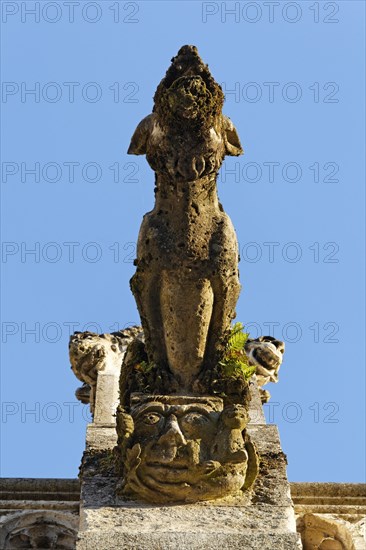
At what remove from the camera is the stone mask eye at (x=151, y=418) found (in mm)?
10844

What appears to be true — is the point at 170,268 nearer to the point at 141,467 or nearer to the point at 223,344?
the point at 223,344

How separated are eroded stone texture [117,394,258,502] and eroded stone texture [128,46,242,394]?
47 centimetres

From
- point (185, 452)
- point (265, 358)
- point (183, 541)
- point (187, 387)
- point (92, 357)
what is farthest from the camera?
point (265, 358)

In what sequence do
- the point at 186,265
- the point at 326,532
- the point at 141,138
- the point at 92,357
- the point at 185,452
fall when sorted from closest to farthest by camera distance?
the point at 185,452
the point at 186,265
the point at 141,138
the point at 326,532
the point at 92,357

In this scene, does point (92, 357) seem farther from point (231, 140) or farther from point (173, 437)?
point (173, 437)

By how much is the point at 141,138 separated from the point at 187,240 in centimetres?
85

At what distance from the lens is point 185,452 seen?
10.6 metres

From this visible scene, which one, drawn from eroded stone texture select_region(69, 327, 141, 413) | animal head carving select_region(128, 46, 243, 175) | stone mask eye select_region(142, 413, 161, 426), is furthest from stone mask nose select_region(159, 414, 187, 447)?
eroded stone texture select_region(69, 327, 141, 413)

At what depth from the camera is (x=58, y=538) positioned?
11.9 m

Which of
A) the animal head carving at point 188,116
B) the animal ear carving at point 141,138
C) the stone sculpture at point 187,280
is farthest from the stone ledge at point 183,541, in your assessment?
the animal ear carving at point 141,138

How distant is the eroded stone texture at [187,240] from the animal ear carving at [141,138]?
0.12 metres

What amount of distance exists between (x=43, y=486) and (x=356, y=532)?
7.20 ft

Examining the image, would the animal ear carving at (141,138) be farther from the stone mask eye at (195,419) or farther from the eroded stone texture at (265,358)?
the eroded stone texture at (265,358)

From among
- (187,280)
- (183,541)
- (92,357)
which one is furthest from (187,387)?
(92,357)
